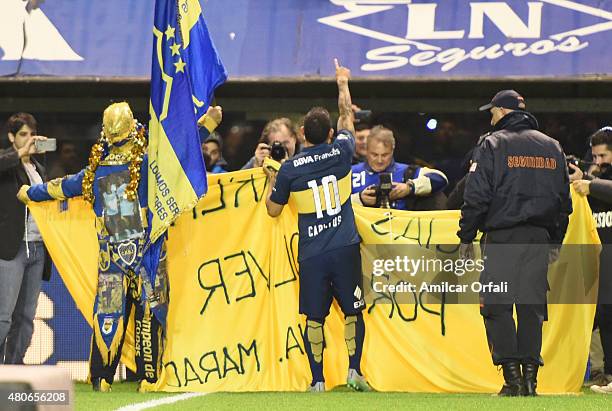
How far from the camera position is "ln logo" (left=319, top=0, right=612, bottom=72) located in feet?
41.4

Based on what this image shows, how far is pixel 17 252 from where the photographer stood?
938 centimetres

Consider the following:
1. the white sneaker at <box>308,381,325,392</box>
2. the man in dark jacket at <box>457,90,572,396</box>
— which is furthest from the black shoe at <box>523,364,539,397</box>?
the white sneaker at <box>308,381,325,392</box>

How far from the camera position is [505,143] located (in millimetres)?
8078

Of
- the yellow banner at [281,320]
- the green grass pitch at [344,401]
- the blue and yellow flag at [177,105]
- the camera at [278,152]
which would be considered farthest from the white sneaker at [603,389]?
the blue and yellow flag at [177,105]

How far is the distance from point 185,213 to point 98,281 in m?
0.87

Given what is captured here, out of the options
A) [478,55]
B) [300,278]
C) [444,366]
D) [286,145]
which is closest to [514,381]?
[444,366]

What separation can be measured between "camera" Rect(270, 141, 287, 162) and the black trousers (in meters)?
2.01

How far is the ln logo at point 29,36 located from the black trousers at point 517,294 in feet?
21.9

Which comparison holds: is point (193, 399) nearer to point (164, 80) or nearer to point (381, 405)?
point (381, 405)

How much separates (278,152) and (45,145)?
1.78 metres

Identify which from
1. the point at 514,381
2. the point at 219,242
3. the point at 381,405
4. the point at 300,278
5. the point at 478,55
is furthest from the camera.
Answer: the point at 478,55

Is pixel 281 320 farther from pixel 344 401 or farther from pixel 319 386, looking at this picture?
pixel 344 401

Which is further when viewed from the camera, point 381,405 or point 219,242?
point 219,242
